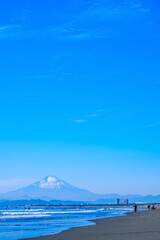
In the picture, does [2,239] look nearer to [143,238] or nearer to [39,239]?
[39,239]

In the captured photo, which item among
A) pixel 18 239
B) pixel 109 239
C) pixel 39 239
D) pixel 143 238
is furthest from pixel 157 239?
pixel 18 239

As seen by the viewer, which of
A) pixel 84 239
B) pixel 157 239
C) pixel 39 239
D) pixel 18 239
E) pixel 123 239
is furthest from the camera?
pixel 18 239

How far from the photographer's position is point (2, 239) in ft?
75.1

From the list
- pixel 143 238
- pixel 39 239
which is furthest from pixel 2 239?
pixel 143 238

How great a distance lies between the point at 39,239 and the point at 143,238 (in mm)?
6647

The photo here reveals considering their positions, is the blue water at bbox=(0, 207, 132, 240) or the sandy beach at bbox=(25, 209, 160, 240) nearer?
the sandy beach at bbox=(25, 209, 160, 240)

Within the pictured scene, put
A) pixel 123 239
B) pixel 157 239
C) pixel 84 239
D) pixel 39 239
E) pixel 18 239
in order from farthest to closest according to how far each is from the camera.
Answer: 1. pixel 18 239
2. pixel 39 239
3. pixel 84 239
4. pixel 123 239
5. pixel 157 239

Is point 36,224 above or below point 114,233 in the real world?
below

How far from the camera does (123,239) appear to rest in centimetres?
1786

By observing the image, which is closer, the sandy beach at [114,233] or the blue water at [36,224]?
the sandy beach at [114,233]

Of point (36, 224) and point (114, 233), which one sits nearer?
point (114, 233)

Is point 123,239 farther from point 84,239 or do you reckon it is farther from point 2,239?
point 2,239

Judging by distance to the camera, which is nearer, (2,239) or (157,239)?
(157,239)

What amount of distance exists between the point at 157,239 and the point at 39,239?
24.9ft
